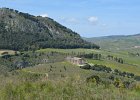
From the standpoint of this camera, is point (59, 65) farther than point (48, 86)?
Yes

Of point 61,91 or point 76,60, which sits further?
point 76,60

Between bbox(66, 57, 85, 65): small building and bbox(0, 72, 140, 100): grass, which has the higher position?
bbox(0, 72, 140, 100): grass

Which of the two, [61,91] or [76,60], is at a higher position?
[61,91]

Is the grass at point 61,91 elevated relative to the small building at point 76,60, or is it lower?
elevated

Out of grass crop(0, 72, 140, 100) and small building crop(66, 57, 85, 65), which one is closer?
grass crop(0, 72, 140, 100)

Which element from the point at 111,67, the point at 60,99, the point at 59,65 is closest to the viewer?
the point at 60,99

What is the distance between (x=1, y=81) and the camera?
18.6 meters

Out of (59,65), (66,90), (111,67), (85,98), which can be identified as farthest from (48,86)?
(111,67)

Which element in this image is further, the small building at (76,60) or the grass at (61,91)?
the small building at (76,60)

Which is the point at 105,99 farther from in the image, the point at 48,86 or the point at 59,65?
the point at 59,65

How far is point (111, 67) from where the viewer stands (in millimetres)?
183250

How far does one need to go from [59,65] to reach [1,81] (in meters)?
149

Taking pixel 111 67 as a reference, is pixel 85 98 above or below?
above

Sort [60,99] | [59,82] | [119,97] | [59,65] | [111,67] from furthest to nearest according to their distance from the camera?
[111,67] < [59,65] < [59,82] < [119,97] < [60,99]
